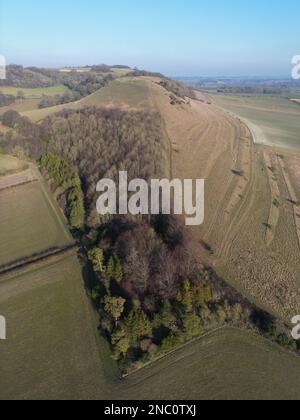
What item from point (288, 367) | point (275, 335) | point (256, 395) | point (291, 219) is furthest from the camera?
point (291, 219)

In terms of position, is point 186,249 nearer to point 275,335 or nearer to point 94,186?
point 275,335

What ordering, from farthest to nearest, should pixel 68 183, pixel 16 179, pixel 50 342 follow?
pixel 16 179 < pixel 68 183 < pixel 50 342

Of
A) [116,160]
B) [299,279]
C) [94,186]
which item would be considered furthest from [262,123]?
[299,279]

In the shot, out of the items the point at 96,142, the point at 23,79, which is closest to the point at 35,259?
the point at 96,142

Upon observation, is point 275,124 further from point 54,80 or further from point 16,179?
point 54,80

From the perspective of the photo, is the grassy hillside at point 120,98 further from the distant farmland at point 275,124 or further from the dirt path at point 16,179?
the distant farmland at point 275,124

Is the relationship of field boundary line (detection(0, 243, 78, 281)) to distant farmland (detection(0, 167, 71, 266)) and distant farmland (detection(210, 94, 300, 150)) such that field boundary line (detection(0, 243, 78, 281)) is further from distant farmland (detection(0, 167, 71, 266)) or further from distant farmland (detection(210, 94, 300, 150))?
distant farmland (detection(210, 94, 300, 150))
